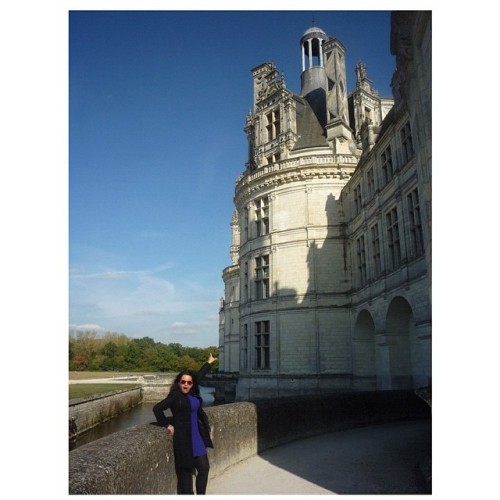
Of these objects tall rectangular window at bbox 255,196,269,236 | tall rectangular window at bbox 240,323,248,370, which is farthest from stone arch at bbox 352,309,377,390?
tall rectangular window at bbox 255,196,269,236

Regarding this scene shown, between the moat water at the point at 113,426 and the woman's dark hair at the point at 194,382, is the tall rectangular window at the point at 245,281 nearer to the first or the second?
the moat water at the point at 113,426

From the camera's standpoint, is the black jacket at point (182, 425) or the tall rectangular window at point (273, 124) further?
the tall rectangular window at point (273, 124)

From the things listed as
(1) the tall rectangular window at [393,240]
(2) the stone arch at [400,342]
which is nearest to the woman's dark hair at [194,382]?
(1) the tall rectangular window at [393,240]

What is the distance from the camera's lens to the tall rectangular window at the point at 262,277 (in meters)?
23.0

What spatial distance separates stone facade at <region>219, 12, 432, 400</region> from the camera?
15180 mm

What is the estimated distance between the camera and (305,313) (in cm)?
2136

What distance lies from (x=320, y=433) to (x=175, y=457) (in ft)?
21.8

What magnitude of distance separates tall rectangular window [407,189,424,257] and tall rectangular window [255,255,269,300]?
10053 mm

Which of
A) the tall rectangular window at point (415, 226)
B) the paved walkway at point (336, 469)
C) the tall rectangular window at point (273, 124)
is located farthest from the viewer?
the tall rectangular window at point (273, 124)

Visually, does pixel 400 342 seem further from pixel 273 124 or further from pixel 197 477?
pixel 273 124

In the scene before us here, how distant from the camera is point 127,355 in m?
39.2

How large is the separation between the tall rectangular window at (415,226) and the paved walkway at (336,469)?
5.82 meters

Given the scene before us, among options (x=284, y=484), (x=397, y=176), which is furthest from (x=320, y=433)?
(x=397, y=176)
